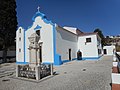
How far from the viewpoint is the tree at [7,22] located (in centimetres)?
1931

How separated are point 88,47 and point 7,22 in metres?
15.1

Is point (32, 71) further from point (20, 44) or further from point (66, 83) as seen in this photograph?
point (20, 44)

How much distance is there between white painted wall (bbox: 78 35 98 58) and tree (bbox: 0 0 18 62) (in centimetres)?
1275

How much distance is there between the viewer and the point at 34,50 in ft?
28.6

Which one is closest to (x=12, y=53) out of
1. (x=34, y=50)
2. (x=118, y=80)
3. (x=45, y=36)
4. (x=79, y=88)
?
(x=45, y=36)

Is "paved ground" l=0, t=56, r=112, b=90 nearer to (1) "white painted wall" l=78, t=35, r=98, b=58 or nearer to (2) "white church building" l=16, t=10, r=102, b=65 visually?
(2) "white church building" l=16, t=10, r=102, b=65

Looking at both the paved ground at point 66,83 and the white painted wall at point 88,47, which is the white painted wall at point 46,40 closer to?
the paved ground at point 66,83

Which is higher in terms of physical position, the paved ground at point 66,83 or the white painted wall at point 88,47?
the white painted wall at point 88,47

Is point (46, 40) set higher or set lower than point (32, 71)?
higher

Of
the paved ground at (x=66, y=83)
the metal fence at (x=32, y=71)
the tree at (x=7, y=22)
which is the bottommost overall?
the paved ground at (x=66, y=83)

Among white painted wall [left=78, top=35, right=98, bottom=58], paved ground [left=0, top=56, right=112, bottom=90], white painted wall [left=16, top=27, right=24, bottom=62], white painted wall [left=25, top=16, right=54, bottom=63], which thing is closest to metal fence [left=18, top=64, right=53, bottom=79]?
paved ground [left=0, top=56, right=112, bottom=90]

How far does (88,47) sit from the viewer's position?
21609 mm

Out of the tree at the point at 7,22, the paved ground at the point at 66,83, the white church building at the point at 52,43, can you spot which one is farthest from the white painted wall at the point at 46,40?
the paved ground at the point at 66,83

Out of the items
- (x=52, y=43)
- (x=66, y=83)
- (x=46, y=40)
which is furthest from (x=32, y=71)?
(x=46, y=40)
